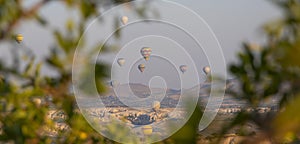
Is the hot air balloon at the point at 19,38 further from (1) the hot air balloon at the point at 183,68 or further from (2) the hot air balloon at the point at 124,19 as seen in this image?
(1) the hot air balloon at the point at 183,68

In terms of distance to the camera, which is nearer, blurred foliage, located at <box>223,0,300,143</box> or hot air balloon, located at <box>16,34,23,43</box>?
blurred foliage, located at <box>223,0,300,143</box>

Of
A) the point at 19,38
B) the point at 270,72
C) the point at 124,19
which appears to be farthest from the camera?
the point at 19,38

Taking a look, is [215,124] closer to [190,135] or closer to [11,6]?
[190,135]

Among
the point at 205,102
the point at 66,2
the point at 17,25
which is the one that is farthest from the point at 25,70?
the point at 205,102

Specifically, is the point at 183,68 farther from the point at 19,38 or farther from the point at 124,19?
the point at 19,38

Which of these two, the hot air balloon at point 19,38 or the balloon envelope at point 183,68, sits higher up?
the hot air balloon at point 19,38

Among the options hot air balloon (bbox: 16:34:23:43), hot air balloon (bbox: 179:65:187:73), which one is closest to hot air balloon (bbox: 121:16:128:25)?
hot air balloon (bbox: 179:65:187:73)

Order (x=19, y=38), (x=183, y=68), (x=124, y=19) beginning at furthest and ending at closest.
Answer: (x=19, y=38) → (x=183, y=68) → (x=124, y=19)

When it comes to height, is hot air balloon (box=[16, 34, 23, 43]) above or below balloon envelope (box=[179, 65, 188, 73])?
above

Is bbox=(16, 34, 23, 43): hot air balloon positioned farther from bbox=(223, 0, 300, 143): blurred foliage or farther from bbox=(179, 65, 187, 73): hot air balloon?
bbox=(223, 0, 300, 143): blurred foliage

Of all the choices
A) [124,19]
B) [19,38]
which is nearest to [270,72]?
[124,19]

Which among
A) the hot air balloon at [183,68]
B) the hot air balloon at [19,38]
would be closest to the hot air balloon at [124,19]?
the hot air balloon at [183,68]
